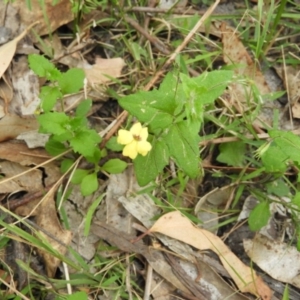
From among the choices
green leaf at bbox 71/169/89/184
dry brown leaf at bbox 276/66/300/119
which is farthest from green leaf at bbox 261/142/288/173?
green leaf at bbox 71/169/89/184

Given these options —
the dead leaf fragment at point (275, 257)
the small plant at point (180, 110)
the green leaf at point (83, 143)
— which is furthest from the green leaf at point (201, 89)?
the dead leaf fragment at point (275, 257)

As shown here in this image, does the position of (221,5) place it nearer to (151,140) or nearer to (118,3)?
(118,3)

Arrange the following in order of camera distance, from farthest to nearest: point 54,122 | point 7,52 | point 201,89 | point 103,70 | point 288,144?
point 103,70
point 7,52
point 54,122
point 288,144
point 201,89

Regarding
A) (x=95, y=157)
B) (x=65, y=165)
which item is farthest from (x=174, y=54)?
(x=65, y=165)

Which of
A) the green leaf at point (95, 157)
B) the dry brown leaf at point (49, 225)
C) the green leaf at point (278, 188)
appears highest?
the green leaf at point (95, 157)

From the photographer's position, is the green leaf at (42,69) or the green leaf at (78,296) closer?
the green leaf at (78,296)

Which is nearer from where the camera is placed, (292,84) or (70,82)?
(70,82)

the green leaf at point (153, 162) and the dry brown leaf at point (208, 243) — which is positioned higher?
the green leaf at point (153, 162)

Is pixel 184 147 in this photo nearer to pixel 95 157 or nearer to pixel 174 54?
pixel 95 157

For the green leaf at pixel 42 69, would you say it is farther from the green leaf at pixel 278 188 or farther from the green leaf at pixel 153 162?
the green leaf at pixel 278 188
